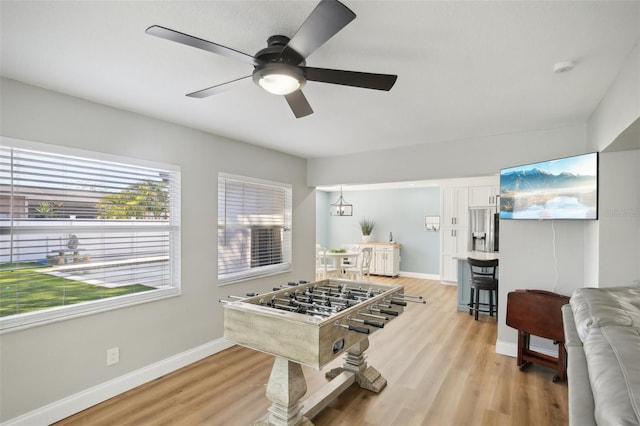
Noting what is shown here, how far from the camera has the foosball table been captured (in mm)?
1864

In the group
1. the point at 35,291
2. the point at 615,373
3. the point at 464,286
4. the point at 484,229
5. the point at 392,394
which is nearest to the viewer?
the point at 615,373

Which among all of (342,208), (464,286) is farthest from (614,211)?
(342,208)

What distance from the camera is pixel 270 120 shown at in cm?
308

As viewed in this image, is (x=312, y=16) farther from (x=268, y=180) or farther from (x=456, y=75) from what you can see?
(x=268, y=180)

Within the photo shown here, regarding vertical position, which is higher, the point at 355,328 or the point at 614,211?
the point at 614,211

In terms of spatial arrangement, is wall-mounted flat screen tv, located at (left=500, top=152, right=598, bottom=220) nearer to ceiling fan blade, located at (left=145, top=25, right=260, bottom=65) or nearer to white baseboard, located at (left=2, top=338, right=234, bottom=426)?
ceiling fan blade, located at (left=145, top=25, right=260, bottom=65)

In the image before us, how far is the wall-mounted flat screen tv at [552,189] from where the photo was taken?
8.70 ft

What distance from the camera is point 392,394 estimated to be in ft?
9.04

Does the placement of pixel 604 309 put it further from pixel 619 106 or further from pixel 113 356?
pixel 113 356

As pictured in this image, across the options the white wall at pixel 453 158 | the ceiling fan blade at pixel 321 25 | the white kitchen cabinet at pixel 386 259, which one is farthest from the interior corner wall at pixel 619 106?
the white kitchen cabinet at pixel 386 259

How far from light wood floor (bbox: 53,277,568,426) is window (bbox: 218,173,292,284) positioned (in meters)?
0.99

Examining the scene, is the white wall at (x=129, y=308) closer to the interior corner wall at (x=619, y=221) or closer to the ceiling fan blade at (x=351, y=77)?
the ceiling fan blade at (x=351, y=77)

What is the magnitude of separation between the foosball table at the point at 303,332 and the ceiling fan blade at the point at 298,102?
1245 millimetres

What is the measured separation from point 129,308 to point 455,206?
249 inches
